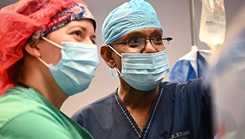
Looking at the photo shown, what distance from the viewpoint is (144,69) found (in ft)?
4.33

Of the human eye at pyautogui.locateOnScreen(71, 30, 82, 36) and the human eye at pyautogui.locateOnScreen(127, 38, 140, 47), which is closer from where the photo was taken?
the human eye at pyautogui.locateOnScreen(71, 30, 82, 36)

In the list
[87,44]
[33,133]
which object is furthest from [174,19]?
[33,133]

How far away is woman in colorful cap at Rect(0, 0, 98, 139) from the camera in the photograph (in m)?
0.95

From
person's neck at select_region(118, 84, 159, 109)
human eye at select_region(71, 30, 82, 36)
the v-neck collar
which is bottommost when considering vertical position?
the v-neck collar

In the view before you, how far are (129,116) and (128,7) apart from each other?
475mm

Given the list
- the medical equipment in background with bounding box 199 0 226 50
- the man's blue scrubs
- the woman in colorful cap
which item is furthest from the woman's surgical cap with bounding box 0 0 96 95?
the medical equipment in background with bounding box 199 0 226 50

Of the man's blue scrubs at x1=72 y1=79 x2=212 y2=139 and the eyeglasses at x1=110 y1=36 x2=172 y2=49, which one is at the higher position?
the eyeglasses at x1=110 y1=36 x2=172 y2=49

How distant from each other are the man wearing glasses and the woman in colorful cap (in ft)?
0.92

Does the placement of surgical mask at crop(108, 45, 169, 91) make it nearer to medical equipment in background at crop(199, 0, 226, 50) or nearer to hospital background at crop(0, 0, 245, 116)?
medical equipment in background at crop(199, 0, 226, 50)

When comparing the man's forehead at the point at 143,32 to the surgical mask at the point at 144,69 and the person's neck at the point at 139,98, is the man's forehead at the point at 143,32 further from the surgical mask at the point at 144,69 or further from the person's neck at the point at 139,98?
the person's neck at the point at 139,98

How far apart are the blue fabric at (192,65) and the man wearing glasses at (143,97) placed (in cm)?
15

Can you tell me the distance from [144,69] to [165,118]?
8.7 inches

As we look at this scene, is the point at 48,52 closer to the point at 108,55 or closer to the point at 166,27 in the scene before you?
the point at 108,55

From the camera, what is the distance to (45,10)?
99 centimetres
